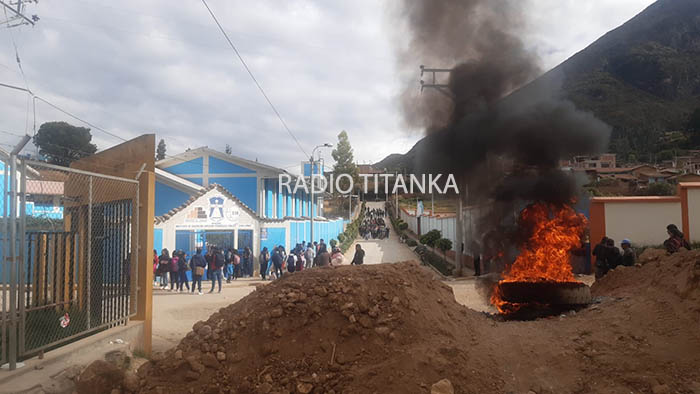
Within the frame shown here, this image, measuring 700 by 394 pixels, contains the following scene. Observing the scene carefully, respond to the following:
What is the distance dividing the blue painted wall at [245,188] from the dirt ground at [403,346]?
18647 mm

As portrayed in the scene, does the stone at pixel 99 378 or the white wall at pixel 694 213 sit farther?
the white wall at pixel 694 213

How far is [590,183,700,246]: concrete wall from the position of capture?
49.3 ft

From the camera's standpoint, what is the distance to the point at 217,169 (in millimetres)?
24438

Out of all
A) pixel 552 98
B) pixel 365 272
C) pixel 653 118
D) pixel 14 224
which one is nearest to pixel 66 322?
pixel 14 224

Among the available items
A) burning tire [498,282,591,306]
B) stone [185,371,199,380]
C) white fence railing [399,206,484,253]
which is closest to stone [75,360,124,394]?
stone [185,371,199,380]

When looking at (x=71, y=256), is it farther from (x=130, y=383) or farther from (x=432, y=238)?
(x=432, y=238)

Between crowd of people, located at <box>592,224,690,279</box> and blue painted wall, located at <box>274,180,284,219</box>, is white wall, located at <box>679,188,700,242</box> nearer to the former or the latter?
crowd of people, located at <box>592,224,690,279</box>

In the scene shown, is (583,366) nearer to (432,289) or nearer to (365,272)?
(432,289)

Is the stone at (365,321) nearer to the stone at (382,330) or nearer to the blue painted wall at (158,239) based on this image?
the stone at (382,330)

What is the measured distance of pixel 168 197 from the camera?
72.8ft

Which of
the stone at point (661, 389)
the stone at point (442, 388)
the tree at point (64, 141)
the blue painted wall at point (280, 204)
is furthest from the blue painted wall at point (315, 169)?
the stone at point (661, 389)

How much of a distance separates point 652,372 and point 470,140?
8.00m

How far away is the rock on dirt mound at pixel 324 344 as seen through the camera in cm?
423

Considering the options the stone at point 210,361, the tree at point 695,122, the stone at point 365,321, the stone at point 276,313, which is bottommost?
the stone at point 210,361
